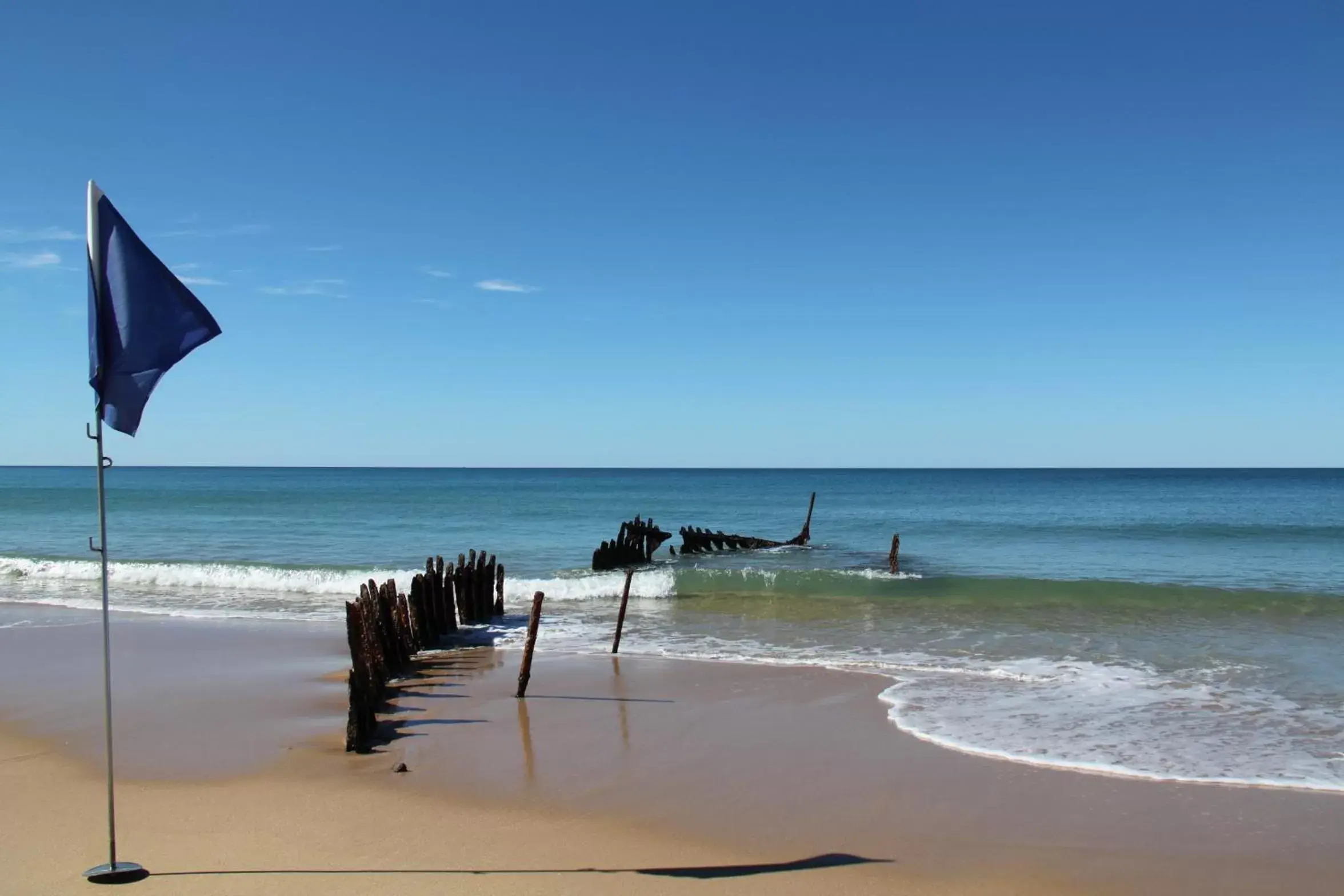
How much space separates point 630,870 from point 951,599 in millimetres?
18084

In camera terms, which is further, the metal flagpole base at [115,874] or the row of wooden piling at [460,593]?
the row of wooden piling at [460,593]

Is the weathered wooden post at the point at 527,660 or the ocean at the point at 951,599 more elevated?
the weathered wooden post at the point at 527,660

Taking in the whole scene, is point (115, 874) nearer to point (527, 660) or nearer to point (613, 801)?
point (613, 801)

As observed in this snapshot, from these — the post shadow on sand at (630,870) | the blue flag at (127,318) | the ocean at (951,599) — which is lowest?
the ocean at (951,599)

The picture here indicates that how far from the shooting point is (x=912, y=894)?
21.2 ft

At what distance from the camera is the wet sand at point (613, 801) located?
686cm

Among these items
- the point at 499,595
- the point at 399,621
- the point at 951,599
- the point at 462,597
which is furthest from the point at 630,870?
the point at 951,599

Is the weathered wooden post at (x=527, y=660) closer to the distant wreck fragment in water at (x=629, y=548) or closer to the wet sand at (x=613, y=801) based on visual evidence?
the wet sand at (x=613, y=801)

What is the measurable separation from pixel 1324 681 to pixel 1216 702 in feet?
8.88

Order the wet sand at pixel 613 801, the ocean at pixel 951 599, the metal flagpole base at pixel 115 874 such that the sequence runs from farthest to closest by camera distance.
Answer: the ocean at pixel 951 599
the wet sand at pixel 613 801
the metal flagpole base at pixel 115 874

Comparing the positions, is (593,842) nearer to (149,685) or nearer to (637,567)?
(149,685)

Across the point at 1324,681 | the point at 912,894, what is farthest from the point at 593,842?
the point at 1324,681

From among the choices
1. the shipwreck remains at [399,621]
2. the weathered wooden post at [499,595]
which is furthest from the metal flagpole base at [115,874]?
the weathered wooden post at [499,595]

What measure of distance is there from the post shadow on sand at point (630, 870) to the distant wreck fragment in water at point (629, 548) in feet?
77.7
